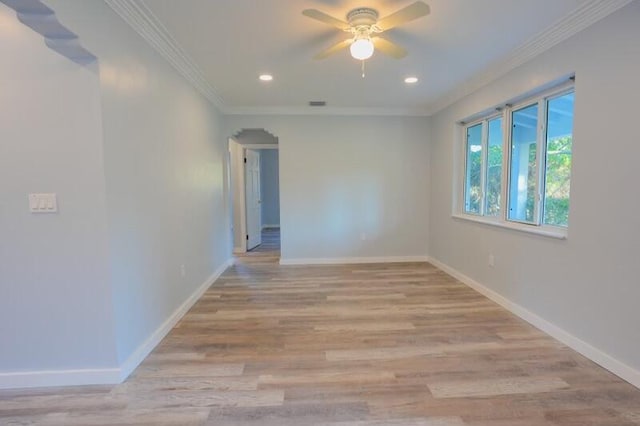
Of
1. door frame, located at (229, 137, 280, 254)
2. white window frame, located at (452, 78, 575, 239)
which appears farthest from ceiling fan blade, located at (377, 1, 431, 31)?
door frame, located at (229, 137, 280, 254)

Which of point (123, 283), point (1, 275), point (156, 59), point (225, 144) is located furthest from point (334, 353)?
point (225, 144)

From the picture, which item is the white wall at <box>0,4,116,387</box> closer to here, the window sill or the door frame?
the window sill

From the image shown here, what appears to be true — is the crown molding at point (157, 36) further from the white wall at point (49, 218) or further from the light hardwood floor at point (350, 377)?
the light hardwood floor at point (350, 377)

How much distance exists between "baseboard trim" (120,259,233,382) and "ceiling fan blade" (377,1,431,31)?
285 centimetres

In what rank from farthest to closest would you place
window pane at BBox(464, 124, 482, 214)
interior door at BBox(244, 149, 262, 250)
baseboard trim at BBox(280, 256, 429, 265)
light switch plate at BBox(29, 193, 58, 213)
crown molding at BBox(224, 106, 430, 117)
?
1. interior door at BBox(244, 149, 262, 250)
2. baseboard trim at BBox(280, 256, 429, 265)
3. crown molding at BBox(224, 106, 430, 117)
4. window pane at BBox(464, 124, 482, 214)
5. light switch plate at BBox(29, 193, 58, 213)

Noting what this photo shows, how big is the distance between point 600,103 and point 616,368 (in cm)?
180

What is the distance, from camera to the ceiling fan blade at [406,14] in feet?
6.24

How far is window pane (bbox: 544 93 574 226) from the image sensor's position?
2719 millimetres

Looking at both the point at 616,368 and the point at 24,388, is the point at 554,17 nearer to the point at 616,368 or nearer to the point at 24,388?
the point at 616,368

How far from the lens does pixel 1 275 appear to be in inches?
77.0

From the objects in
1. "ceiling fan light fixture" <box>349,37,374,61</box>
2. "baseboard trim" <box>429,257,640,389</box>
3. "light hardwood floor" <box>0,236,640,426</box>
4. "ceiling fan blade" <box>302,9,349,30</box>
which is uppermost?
"ceiling fan blade" <box>302,9,349,30</box>

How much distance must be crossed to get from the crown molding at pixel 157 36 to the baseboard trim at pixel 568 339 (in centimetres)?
393

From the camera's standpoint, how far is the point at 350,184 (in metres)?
5.24

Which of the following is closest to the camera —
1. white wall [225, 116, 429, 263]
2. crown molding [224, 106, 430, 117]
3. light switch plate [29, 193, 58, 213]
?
light switch plate [29, 193, 58, 213]
